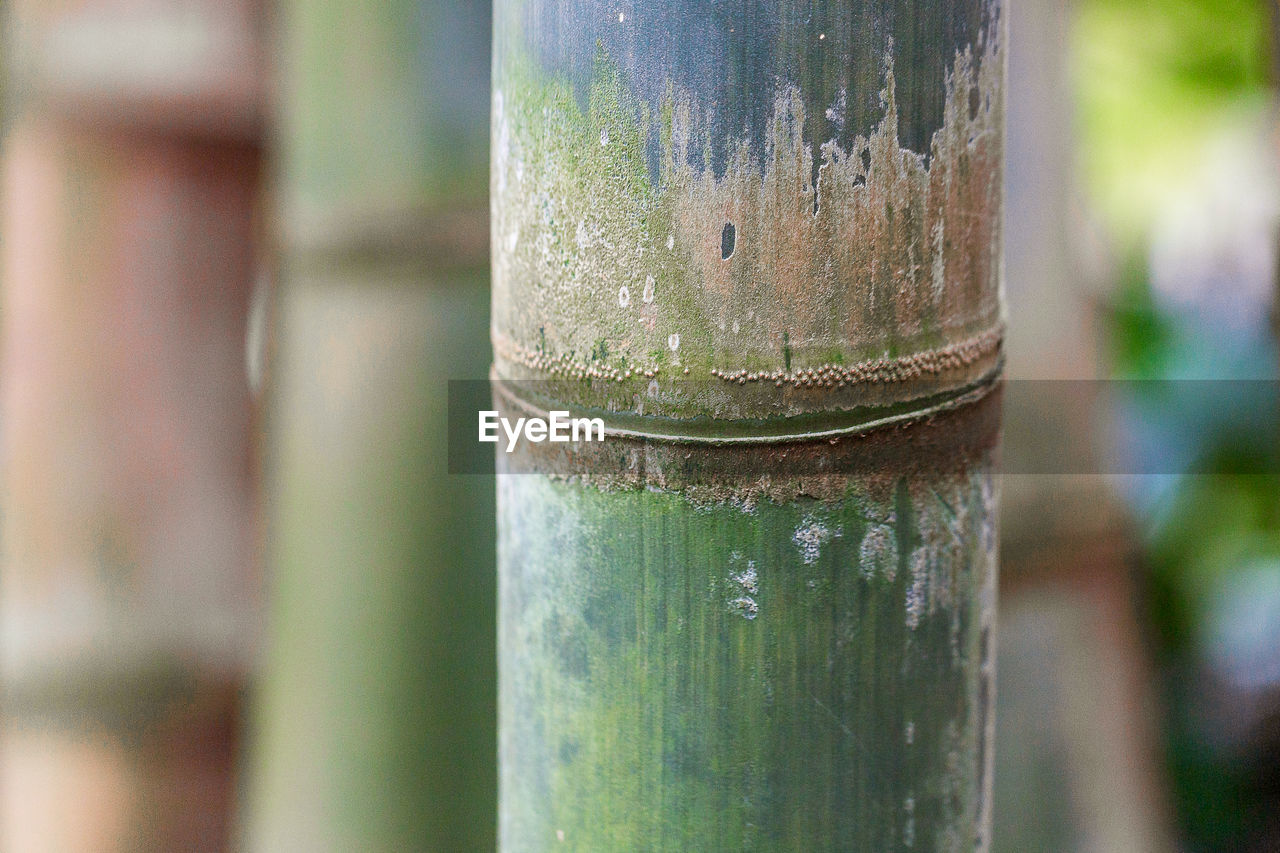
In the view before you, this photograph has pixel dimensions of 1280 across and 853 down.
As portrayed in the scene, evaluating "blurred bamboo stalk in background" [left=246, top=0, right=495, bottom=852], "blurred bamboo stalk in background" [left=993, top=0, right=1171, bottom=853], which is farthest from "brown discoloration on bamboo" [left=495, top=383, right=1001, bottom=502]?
"blurred bamboo stalk in background" [left=993, top=0, right=1171, bottom=853]

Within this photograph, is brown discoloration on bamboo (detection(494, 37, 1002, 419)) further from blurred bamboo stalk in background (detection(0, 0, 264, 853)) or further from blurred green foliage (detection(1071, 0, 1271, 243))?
blurred green foliage (detection(1071, 0, 1271, 243))

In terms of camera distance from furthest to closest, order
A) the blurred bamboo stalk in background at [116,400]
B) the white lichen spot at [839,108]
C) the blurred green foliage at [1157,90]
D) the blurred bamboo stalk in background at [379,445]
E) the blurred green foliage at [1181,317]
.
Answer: the blurred green foliage at [1157,90], the blurred green foliage at [1181,317], the blurred bamboo stalk in background at [116,400], the blurred bamboo stalk in background at [379,445], the white lichen spot at [839,108]

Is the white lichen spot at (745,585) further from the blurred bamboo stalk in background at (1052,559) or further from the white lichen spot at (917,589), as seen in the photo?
the blurred bamboo stalk in background at (1052,559)

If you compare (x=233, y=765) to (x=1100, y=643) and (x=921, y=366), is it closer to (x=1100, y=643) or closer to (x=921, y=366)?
(x=1100, y=643)

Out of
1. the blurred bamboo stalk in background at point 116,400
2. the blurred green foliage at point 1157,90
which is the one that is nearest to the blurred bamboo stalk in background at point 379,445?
the blurred bamboo stalk in background at point 116,400

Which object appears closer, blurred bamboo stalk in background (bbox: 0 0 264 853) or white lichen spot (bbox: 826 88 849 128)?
white lichen spot (bbox: 826 88 849 128)

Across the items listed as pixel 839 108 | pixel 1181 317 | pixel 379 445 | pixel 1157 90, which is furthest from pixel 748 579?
pixel 1157 90

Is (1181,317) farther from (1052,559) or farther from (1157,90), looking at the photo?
(1052,559)
